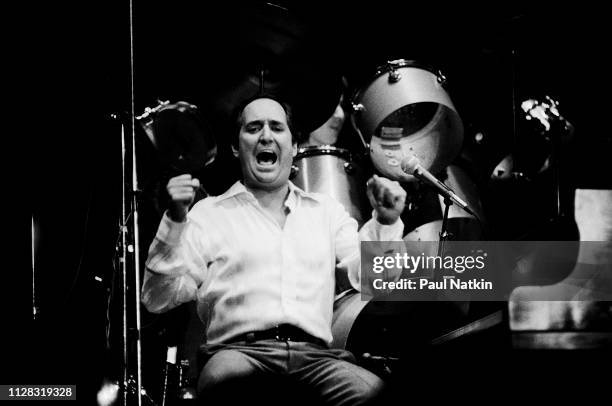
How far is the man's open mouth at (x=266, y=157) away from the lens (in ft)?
10.7

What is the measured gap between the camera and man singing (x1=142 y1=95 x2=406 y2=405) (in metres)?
2.67

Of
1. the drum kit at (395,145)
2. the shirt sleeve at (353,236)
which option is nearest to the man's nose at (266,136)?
the shirt sleeve at (353,236)

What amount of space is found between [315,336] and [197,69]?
1554 mm

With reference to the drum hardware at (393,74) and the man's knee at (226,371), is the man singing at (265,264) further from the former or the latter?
the drum hardware at (393,74)

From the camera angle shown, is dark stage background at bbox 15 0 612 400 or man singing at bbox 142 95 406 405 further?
dark stage background at bbox 15 0 612 400

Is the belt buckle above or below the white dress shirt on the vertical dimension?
below

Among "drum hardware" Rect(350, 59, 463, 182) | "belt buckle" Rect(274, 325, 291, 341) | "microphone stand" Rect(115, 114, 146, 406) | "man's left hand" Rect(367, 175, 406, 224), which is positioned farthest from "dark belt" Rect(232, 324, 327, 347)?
"drum hardware" Rect(350, 59, 463, 182)

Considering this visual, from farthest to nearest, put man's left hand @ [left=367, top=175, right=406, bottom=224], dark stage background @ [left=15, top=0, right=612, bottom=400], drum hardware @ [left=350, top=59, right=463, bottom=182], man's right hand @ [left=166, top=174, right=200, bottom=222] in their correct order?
drum hardware @ [left=350, top=59, right=463, bottom=182]
dark stage background @ [left=15, top=0, right=612, bottom=400]
man's left hand @ [left=367, top=175, right=406, bottom=224]
man's right hand @ [left=166, top=174, right=200, bottom=222]

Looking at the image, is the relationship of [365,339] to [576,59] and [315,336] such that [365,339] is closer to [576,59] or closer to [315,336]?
[315,336]

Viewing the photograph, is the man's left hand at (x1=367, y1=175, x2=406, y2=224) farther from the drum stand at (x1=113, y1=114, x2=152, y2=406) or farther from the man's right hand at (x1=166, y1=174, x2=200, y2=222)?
the drum stand at (x1=113, y1=114, x2=152, y2=406)

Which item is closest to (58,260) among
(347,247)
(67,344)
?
(67,344)

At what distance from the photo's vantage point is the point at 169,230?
9.11 feet

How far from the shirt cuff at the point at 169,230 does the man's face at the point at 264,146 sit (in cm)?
55

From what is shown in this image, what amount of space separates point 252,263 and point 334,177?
119 cm
